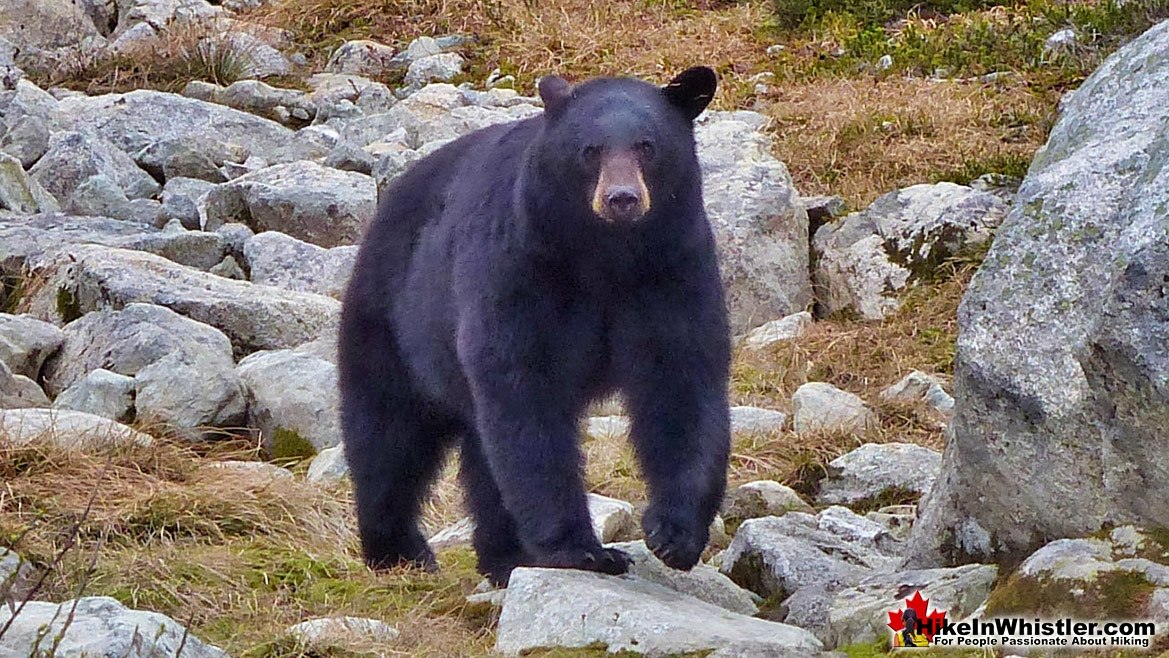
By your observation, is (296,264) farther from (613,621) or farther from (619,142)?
(613,621)

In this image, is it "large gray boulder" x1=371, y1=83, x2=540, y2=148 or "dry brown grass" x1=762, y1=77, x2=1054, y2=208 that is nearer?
"dry brown grass" x1=762, y1=77, x2=1054, y2=208

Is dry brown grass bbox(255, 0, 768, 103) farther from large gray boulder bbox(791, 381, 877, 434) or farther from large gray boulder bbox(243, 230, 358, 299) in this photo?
large gray boulder bbox(791, 381, 877, 434)

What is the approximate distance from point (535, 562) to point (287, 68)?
11.4 meters

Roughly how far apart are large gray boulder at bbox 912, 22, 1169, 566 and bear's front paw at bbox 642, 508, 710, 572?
0.70 meters

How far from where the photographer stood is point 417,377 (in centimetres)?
617

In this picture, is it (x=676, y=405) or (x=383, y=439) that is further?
(x=383, y=439)

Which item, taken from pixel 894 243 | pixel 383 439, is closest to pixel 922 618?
pixel 383 439

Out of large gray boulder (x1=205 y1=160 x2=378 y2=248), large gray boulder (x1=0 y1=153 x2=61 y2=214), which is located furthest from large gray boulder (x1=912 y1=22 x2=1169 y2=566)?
large gray boulder (x1=0 y1=153 x2=61 y2=214)

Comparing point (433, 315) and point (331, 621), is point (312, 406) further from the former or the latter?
point (331, 621)

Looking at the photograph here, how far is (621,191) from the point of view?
497 cm

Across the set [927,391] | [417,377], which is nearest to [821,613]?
[417,377]

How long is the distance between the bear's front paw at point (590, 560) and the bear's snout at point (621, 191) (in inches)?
37.1

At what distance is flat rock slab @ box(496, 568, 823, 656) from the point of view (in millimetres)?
4414

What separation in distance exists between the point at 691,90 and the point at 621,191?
0.65 m
